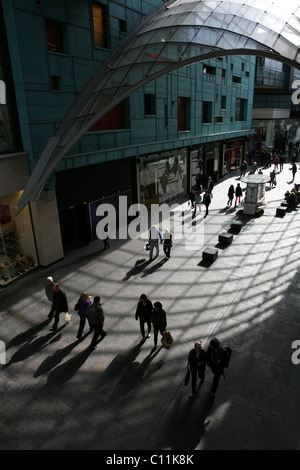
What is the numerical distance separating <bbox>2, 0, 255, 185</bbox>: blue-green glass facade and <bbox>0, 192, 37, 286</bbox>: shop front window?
1.92 m

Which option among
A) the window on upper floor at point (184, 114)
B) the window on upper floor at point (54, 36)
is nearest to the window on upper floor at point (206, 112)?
the window on upper floor at point (184, 114)

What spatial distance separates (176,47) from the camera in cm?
1352

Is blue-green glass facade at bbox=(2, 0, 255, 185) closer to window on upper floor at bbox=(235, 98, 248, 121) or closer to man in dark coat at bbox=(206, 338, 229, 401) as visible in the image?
man in dark coat at bbox=(206, 338, 229, 401)

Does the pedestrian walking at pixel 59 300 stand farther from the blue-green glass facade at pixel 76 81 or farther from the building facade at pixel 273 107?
the building facade at pixel 273 107

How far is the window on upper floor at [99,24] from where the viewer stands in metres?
13.6

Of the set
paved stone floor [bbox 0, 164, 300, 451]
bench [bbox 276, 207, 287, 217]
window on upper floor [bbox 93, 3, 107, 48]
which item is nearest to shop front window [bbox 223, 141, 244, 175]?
bench [bbox 276, 207, 287, 217]

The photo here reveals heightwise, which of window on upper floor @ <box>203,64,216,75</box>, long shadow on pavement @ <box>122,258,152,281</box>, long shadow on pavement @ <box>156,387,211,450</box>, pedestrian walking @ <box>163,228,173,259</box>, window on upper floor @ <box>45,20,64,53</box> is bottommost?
long shadow on pavement @ <box>156,387,211,450</box>

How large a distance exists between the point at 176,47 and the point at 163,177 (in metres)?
8.92

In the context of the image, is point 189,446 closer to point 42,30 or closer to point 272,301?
point 272,301

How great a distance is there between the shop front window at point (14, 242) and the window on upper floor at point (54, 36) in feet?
19.7

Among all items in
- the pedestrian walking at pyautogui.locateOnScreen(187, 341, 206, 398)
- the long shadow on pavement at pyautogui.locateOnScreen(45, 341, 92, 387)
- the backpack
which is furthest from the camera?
the long shadow on pavement at pyautogui.locateOnScreen(45, 341, 92, 387)

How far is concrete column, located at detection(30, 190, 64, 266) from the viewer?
40.9 ft
